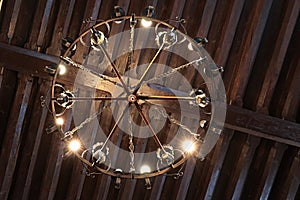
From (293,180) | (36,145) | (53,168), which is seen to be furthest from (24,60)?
(293,180)

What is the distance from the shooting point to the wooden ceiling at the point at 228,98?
12.7 ft

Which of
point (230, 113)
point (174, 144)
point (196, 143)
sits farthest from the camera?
point (174, 144)

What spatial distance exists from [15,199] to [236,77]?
9.13 ft

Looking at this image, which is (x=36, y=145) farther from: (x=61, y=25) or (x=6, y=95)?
(x=61, y=25)

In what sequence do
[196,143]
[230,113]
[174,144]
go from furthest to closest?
[174,144] < [230,113] < [196,143]

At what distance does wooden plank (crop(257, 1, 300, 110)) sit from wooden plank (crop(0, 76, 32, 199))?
8.17 ft

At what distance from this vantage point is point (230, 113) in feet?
12.5

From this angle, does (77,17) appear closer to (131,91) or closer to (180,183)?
(131,91)

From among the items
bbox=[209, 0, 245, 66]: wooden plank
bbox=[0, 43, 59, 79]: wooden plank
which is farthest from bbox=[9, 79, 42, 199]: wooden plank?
bbox=[209, 0, 245, 66]: wooden plank

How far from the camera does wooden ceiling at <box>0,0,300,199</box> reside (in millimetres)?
3881

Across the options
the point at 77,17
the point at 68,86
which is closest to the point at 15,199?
the point at 68,86

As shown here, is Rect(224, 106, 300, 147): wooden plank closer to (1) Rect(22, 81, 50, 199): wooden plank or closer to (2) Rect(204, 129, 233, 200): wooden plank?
(2) Rect(204, 129, 233, 200): wooden plank

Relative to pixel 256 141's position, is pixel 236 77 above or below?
above

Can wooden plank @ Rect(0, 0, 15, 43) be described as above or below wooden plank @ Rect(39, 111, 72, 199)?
above
